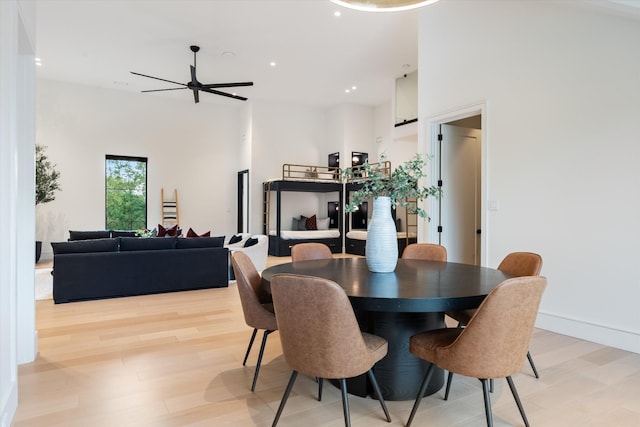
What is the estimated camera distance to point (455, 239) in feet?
16.7

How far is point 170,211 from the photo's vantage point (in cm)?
1004

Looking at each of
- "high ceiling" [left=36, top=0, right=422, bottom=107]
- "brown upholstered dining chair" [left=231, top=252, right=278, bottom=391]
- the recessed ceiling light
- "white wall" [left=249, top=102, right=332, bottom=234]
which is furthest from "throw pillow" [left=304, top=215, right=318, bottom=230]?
the recessed ceiling light

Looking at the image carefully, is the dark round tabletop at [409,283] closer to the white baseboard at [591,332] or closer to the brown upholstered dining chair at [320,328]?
the brown upholstered dining chair at [320,328]

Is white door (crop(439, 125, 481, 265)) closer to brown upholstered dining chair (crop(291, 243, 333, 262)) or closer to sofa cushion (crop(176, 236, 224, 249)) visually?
brown upholstered dining chair (crop(291, 243, 333, 262))

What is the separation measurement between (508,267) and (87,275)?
182 inches

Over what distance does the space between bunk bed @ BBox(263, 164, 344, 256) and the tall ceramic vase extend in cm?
626

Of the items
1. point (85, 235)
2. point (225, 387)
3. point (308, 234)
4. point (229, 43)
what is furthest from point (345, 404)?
point (308, 234)

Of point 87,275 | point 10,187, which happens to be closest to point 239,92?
point 87,275

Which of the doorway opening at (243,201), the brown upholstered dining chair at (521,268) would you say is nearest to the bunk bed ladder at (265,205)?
the doorway opening at (243,201)

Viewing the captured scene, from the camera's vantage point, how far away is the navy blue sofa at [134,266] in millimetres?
4566

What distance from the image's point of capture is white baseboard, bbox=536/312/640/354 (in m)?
A: 3.11

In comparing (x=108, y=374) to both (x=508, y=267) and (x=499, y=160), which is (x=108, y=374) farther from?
(x=499, y=160)

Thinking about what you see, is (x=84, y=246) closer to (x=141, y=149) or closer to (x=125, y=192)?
(x=125, y=192)

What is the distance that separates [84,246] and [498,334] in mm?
4736
